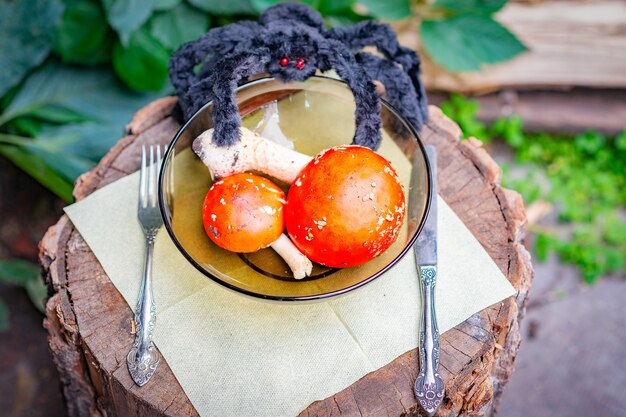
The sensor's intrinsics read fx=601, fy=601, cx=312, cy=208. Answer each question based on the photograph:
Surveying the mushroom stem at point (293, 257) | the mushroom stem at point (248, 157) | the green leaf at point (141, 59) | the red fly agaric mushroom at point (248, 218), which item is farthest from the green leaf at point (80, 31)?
the mushroom stem at point (293, 257)

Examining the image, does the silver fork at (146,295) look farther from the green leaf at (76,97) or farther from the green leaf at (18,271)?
the green leaf at (18,271)

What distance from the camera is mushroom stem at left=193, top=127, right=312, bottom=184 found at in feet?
3.96

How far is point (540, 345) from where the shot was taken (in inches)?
84.7

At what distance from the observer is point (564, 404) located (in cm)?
202

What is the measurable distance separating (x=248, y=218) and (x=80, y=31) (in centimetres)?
124

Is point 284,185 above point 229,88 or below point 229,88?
below

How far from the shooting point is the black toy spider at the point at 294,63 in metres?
1.23

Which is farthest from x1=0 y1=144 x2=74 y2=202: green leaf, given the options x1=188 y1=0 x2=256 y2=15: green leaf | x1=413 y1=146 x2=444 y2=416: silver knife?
x1=413 y1=146 x2=444 y2=416: silver knife

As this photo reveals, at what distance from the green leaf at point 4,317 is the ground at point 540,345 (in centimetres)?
2

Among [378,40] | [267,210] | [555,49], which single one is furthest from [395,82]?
[555,49]

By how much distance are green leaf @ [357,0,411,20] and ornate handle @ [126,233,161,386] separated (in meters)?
1.30

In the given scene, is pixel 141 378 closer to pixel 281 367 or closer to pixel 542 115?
pixel 281 367

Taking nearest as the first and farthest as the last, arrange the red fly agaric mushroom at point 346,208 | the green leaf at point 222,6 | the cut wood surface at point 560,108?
the red fly agaric mushroom at point 346,208 → the green leaf at point 222,6 → the cut wood surface at point 560,108

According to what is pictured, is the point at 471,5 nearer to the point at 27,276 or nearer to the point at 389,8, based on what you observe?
the point at 389,8
